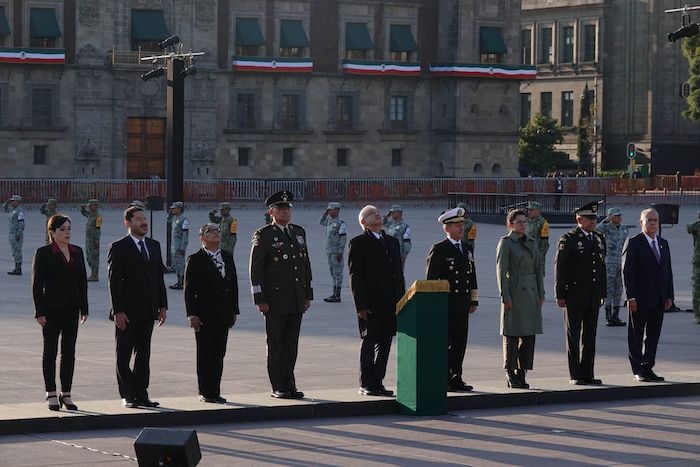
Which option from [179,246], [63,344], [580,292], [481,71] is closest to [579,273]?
[580,292]

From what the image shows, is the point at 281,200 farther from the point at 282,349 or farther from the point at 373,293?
the point at 282,349

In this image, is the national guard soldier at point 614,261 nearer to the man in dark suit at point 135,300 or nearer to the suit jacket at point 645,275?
the suit jacket at point 645,275

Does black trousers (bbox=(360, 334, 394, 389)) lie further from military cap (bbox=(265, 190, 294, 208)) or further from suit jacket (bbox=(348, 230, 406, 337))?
military cap (bbox=(265, 190, 294, 208))

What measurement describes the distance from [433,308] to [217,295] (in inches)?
77.0

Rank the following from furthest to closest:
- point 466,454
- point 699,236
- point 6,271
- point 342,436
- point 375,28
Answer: point 375,28 < point 6,271 < point 699,236 < point 342,436 < point 466,454

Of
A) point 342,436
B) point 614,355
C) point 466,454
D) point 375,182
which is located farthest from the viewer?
point 375,182

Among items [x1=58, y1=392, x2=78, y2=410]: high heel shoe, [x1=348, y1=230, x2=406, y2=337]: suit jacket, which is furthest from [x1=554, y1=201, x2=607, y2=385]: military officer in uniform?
[x1=58, y1=392, x2=78, y2=410]: high heel shoe

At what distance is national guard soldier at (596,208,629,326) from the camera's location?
21.9 metres

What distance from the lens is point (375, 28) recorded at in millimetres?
74188

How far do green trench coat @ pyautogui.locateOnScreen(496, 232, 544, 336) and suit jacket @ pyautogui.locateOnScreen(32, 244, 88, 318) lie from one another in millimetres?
4106

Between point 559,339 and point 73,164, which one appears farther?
point 73,164

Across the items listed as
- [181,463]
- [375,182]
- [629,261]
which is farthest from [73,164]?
[181,463]

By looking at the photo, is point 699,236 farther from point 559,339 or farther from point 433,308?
point 433,308

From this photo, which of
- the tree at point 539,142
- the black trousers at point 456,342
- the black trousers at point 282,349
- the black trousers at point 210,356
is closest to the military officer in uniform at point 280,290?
the black trousers at point 282,349
